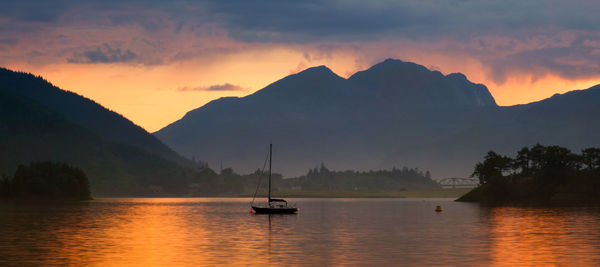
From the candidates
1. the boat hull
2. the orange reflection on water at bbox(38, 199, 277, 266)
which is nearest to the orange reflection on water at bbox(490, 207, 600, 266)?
the orange reflection on water at bbox(38, 199, 277, 266)

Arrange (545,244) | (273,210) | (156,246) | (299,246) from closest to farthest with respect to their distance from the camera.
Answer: (156,246) < (299,246) < (545,244) < (273,210)

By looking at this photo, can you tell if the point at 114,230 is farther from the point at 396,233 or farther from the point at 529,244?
the point at 529,244

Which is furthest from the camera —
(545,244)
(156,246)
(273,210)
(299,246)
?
(273,210)

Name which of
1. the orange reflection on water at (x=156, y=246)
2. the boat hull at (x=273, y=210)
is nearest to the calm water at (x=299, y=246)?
the orange reflection on water at (x=156, y=246)

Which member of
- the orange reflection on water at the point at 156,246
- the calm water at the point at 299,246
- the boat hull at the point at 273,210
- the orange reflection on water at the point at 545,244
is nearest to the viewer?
the orange reflection on water at the point at 156,246

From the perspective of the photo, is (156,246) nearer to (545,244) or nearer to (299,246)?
(299,246)

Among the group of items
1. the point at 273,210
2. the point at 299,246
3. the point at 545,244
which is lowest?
the point at 299,246

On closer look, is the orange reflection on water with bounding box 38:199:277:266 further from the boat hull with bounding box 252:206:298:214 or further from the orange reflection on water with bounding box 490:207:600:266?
the boat hull with bounding box 252:206:298:214

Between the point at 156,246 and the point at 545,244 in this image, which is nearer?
the point at 156,246

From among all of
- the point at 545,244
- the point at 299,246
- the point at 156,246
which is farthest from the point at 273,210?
the point at 545,244

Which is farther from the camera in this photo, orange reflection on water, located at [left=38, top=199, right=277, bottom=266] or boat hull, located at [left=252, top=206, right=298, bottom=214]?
boat hull, located at [left=252, top=206, right=298, bottom=214]

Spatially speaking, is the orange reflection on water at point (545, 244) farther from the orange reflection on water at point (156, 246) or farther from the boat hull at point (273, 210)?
the boat hull at point (273, 210)

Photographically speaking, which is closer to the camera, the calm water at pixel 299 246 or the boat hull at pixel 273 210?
the calm water at pixel 299 246

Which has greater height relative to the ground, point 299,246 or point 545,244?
point 545,244
